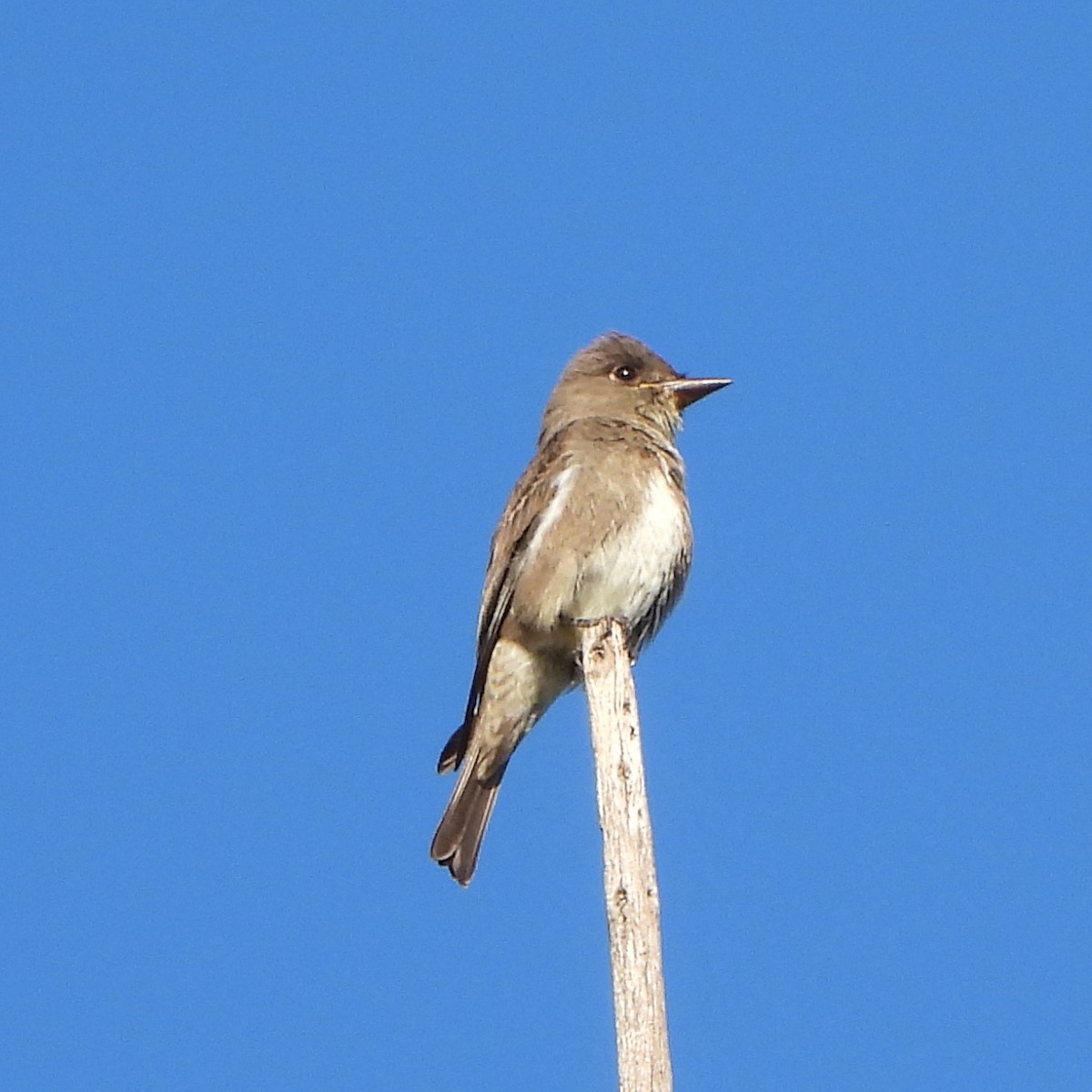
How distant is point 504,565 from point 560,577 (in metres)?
0.35

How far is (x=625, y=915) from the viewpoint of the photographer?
18.4 feet

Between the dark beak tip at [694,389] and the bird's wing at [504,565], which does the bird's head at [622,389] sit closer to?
the dark beak tip at [694,389]

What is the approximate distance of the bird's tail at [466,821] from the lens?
781 cm

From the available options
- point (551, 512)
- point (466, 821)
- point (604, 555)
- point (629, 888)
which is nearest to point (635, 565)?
point (604, 555)

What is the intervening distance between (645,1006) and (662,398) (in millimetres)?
3958

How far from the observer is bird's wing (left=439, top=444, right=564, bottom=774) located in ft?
26.7

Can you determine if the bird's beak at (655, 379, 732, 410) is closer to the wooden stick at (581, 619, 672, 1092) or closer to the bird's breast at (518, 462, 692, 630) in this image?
the bird's breast at (518, 462, 692, 630)

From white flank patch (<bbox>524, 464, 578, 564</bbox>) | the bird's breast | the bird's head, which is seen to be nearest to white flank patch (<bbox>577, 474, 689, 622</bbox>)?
the bird's breast

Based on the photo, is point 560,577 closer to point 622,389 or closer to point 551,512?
point 551,512

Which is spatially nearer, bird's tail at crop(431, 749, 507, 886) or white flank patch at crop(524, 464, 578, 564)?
bird's tail at crop(431, 749, 507, 886)

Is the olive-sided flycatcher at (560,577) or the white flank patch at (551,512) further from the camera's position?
the white flank patch at (551,512)

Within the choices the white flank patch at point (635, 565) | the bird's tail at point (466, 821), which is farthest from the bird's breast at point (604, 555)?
the bird's tail at point (466, 821)

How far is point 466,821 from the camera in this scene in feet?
26.2

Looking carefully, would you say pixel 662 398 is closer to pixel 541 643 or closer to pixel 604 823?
pixel 541 643
